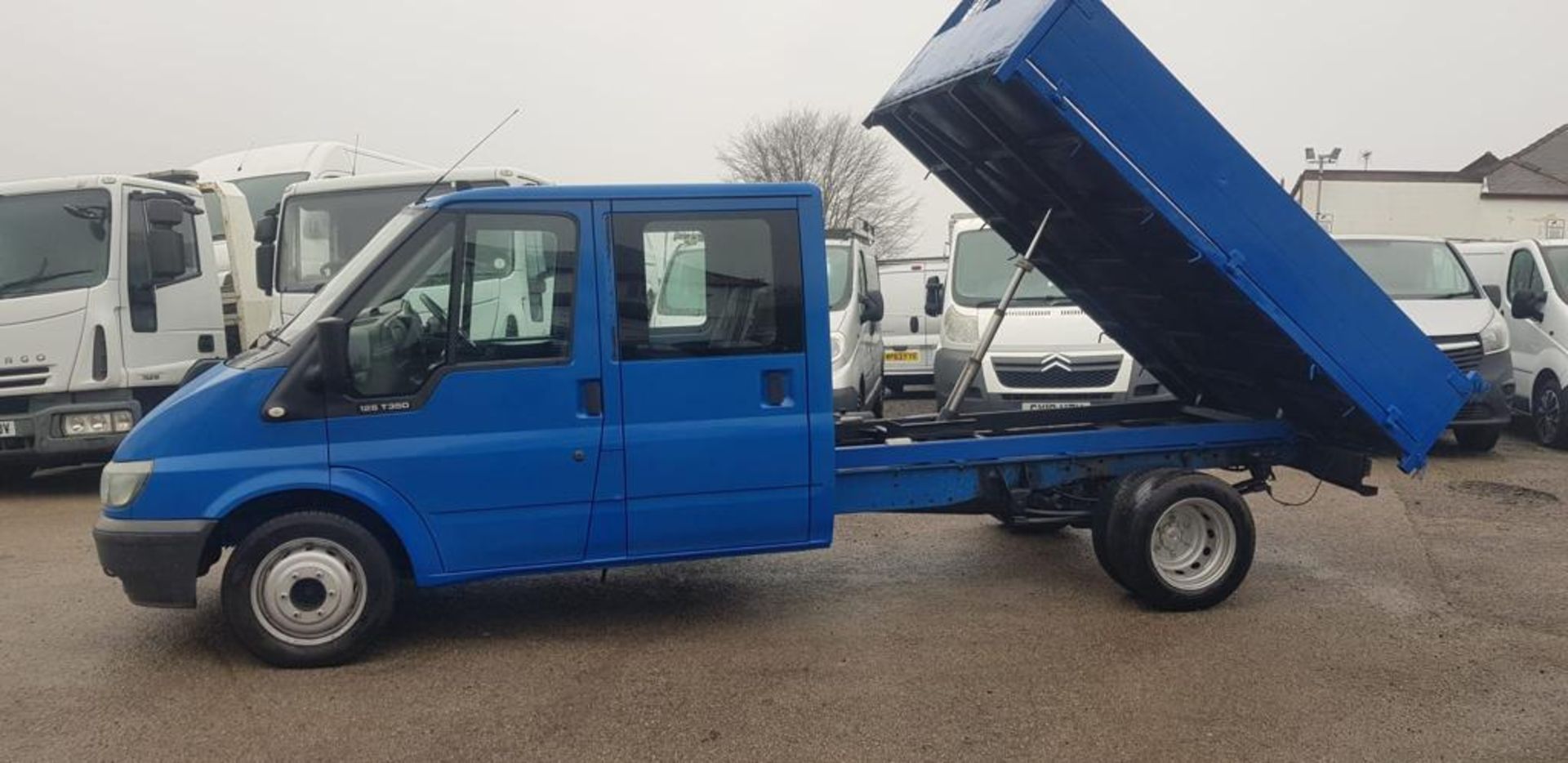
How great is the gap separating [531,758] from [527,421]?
1515mm

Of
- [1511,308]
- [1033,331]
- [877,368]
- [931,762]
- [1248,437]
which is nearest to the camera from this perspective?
[931,762]

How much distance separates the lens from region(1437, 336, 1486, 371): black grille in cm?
990

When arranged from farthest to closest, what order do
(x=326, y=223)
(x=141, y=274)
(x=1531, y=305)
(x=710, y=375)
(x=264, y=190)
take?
(x=264, y=190) → (x=1531, y=305) → (x=326, y=223) → (x=141, y=274) → (x=710, y=375)

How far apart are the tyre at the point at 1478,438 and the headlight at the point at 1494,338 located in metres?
0.74

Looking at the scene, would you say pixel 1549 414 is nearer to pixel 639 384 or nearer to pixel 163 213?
pixel 639 384

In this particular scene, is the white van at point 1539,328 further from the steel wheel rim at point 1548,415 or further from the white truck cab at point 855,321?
the white truck cab at point 855,321

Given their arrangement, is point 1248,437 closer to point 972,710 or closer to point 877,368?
point 972,710

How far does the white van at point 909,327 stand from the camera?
14930 millimetres

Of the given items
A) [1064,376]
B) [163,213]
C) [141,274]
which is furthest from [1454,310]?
[141,274]

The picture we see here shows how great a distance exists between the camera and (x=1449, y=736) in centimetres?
Answer: 409

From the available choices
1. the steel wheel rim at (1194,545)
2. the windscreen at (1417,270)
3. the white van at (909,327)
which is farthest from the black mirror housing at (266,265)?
the windscreen at (1417,270)

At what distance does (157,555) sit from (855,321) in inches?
275

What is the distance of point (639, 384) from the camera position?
496cm

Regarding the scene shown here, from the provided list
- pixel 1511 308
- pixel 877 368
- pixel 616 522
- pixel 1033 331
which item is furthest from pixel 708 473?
pixel 1511 308
